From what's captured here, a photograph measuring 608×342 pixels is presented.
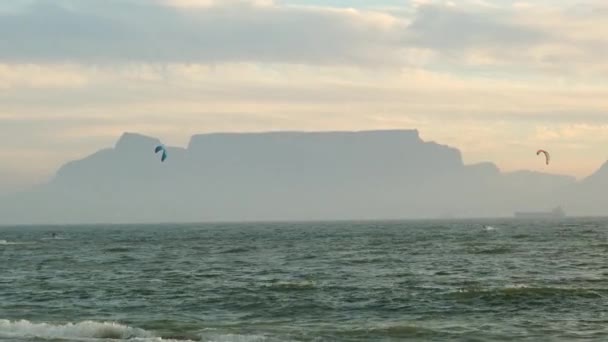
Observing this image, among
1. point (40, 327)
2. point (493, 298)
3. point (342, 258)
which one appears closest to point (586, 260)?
point (342, 258)

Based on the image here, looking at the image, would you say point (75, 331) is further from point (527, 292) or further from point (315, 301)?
point (527, 292)

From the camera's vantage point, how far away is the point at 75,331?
3259 cm

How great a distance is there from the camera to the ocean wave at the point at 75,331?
31531 millimetres

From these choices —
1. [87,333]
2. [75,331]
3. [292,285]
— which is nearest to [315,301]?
[292,285]

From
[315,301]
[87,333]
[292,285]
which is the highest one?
[292,285]

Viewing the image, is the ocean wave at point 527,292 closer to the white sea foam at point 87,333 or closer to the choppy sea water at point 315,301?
the choppy sea water at point 315,301

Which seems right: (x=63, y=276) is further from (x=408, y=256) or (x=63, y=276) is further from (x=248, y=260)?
(x=408, y=256)

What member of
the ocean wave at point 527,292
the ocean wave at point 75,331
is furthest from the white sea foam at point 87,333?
the ocean wave at point 527,292

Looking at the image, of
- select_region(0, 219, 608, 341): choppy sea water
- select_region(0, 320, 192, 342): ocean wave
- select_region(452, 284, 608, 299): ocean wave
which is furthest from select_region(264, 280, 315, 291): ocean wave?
select_region(0, 320, 192, 342): ocean wave

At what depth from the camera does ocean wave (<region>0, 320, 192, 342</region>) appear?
103 feet

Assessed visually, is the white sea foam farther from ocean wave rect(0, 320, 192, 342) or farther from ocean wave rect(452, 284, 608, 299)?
ocean wave rect(452, 284, 608, 299)

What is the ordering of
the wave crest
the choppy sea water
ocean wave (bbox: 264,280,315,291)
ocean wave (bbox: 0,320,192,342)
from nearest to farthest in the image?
ocean wave (bbox: 0,320,192,342) < the wave crest < the choppy sea water < ocean wave (bbox: 264,280,315,291)

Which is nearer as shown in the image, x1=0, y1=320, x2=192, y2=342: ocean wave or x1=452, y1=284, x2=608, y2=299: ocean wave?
x1=0, y1=320, x2=192, y2=342: ocean wave

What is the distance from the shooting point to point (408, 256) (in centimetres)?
7244
